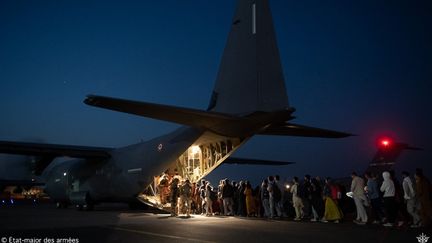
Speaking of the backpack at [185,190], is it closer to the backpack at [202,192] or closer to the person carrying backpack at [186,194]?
the person carrying backpack at [186,194]

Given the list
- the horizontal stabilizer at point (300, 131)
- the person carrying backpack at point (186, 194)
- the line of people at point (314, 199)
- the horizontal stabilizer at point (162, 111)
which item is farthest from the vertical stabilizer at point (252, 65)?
the line of people at point (314, 199)

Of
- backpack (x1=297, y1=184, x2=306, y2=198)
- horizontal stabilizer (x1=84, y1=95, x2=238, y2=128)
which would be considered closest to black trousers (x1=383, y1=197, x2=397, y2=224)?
backpack (x1=297, y1=184, x2=306, y2=198)

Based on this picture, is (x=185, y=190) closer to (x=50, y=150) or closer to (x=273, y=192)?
(x=273, y=192)

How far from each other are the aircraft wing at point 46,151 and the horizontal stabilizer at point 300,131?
9761mm

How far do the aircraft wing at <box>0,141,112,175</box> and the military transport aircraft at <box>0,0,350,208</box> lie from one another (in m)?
0.04

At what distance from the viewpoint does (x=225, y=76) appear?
14.5 meters

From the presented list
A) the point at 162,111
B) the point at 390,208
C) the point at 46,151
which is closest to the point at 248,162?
the point at 46,151

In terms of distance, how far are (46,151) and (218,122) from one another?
10.6m

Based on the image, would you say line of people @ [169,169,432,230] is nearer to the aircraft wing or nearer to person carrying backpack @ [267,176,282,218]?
person carrying backpack @ [267,176,282,218]

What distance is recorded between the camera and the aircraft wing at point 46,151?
749 inches

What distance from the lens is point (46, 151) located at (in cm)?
1995

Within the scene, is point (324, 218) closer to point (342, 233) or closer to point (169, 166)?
point (342, 233)

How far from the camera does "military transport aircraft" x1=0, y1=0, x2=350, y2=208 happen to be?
12922mm

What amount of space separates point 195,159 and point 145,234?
845 centimetres
